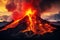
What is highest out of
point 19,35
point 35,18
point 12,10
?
point 12,10

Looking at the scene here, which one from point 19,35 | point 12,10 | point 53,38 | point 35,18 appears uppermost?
point 12,10

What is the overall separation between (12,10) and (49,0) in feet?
2.48

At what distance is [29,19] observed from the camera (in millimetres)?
3588

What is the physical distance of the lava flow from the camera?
3535mm

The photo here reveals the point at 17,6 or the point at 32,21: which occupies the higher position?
the point at 17,6

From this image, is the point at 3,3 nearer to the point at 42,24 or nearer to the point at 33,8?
the point at 33,8

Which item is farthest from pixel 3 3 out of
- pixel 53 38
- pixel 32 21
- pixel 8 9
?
pixel 53 38

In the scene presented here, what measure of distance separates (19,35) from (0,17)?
1.69ft

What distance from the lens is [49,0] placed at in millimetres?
3600

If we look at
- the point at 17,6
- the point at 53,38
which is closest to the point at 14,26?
the point at 17,6

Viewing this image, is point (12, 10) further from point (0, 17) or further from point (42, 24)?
point (42, 24)

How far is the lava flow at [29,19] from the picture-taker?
3535 millimetres

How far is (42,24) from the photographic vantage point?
356cm

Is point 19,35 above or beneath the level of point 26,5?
beneath
